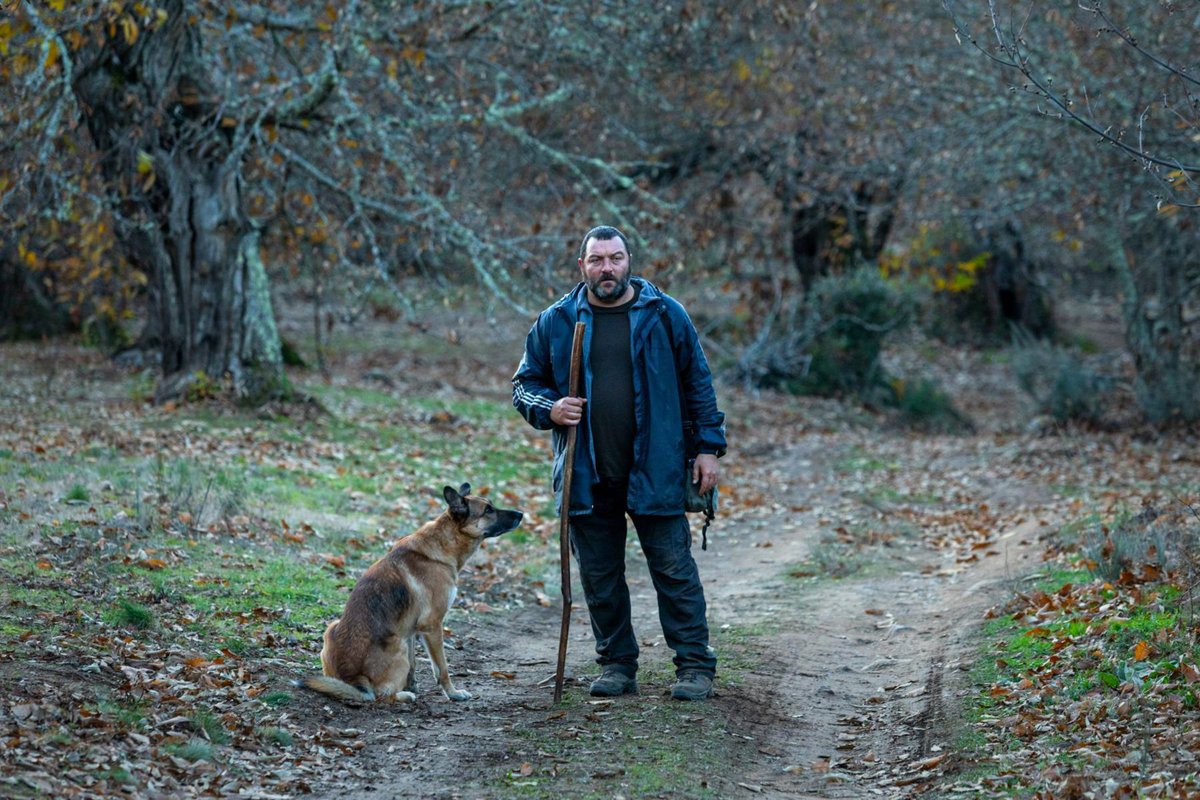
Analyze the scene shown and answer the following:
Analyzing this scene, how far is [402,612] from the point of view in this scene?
278 inches

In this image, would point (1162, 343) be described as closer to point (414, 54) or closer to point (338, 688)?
point (414, 54)

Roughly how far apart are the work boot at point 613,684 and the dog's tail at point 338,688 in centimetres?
124

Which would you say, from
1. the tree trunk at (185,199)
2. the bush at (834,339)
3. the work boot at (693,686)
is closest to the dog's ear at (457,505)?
the work boot at (693,686)

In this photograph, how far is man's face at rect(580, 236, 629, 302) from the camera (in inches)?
269

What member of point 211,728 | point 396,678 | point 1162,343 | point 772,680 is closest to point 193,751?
point 211,728

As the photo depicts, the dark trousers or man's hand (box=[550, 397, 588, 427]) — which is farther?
the dark trousers

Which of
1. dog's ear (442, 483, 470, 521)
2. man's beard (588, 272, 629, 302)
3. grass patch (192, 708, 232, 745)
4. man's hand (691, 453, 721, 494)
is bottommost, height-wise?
grass patch (192, 708, 232, 745)

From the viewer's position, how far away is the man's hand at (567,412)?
676 cm

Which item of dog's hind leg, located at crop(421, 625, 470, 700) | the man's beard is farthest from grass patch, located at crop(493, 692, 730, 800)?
the man's beard

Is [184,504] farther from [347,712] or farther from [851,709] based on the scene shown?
[851,709]

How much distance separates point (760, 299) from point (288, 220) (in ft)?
36.3

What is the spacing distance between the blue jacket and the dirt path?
3.96ft

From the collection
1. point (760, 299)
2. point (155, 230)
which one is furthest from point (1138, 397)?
point (155, 230)

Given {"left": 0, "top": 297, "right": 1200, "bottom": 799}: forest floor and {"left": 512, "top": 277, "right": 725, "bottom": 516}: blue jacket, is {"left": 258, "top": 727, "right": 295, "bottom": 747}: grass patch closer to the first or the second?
{"left": 0, "top": 297, "right": 1200, "bottom": 799}: forest floor
